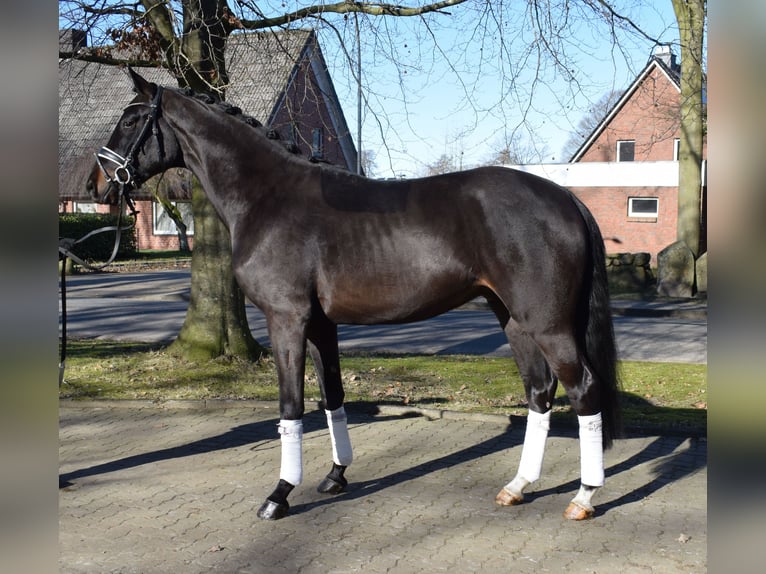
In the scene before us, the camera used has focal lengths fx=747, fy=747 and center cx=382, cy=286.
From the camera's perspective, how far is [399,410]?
743cm

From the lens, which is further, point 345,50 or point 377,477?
point 345,50

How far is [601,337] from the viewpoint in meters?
4.81

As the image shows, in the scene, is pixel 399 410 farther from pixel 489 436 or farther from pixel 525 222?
pixel 525 222

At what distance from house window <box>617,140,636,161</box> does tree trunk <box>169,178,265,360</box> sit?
3362 cm

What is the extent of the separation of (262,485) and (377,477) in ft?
2.79

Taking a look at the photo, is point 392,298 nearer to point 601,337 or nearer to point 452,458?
point 601,337

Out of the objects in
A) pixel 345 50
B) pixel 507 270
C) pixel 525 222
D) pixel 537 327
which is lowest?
pixel 537 327

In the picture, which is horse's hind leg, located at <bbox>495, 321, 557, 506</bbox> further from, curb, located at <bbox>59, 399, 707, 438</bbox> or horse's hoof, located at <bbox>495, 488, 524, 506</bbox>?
curb, located at <bbox>59, 399, 707, 438</bbox>

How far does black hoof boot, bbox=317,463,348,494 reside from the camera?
5.21 metres

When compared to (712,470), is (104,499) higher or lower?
lower

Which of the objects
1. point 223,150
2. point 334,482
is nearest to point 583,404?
point 334,482

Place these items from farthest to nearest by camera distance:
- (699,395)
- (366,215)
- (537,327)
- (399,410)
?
(699,395) < (399,410) < (366,215) < (537,327)

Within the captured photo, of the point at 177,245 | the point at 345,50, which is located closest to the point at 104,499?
the point at 345,50

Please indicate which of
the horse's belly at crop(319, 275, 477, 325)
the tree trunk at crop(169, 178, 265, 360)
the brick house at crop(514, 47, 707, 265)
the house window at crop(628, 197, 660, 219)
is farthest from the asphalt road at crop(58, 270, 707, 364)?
the house window at crop(628, 197, 660, 219)
